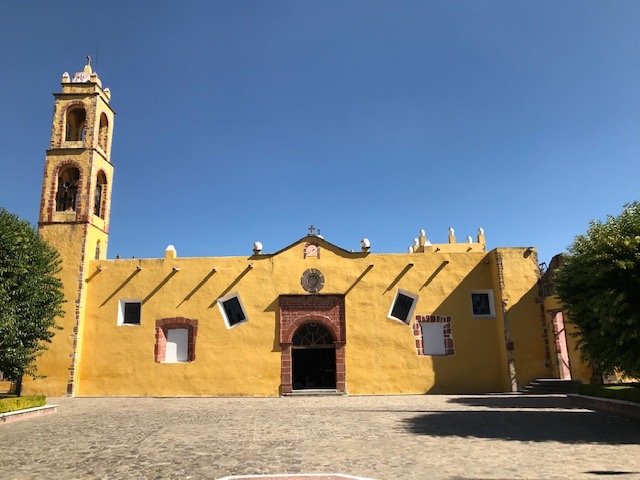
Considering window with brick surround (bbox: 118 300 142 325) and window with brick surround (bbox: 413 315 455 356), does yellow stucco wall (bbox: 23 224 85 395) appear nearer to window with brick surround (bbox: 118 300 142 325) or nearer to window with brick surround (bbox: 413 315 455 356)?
window with brick surround (bbox: 118 300 142 325)

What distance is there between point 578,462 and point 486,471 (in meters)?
1.58

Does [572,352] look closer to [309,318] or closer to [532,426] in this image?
[532,426]

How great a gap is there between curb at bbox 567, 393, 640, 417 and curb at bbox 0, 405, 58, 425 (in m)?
15.5

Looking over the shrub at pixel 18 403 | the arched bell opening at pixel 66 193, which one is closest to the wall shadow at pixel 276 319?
the shrub at pixel 18 403

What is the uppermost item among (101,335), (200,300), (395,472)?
(200,300)

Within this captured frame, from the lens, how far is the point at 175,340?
66.8 feet

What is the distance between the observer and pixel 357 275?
20.8 m

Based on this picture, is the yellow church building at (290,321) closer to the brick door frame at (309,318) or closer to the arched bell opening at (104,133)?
the brick door frame at (309,318)

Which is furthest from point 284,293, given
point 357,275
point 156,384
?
point 156,384

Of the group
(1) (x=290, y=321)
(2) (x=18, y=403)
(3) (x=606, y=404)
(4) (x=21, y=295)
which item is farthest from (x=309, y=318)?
(3) (x=606, y=404)

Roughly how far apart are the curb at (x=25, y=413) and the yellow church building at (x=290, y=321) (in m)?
5.72

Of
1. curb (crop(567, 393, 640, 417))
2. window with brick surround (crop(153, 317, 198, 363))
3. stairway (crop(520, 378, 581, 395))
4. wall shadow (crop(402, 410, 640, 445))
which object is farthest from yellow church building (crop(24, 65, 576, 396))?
wall shadow (crop(402, 410, 640, 445))

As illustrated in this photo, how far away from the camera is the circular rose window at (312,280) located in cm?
2064

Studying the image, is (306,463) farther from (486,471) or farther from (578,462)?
(578,462)
